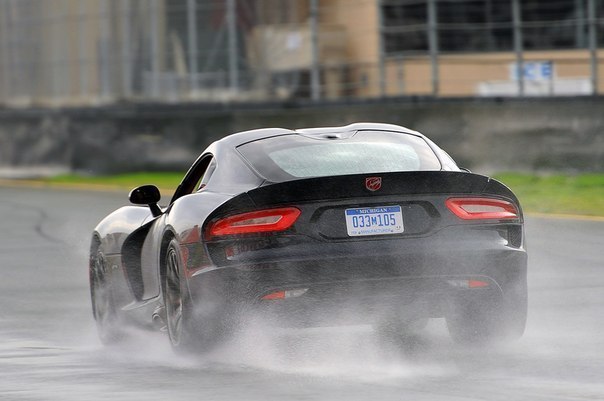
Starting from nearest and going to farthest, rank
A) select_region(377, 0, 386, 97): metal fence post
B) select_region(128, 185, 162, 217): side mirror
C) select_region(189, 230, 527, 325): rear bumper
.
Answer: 1. select_region(189, 230, 527, 325): rear bumper
2. select_region(128, 185, 162, 217): side mirror
3. select_region(377, 0, 386, 97): metal fence post

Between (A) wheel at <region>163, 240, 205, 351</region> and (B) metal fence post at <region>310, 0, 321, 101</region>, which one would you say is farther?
(B) metal fence post at <region>310, 0, 321, 101</region>

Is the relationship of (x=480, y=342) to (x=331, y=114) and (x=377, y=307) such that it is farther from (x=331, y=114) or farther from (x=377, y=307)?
(x=331, y=114)

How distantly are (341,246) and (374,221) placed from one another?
9.2 inches

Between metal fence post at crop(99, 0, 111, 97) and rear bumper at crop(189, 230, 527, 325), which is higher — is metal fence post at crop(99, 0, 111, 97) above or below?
above

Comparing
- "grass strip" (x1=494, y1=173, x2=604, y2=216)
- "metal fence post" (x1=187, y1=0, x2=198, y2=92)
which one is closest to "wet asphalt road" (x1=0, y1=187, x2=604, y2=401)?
"grass strip" (x1=494, y1=173, x2=604, y2=216)

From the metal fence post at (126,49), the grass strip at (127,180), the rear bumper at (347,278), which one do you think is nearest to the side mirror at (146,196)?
the rear bumper at (347,278)

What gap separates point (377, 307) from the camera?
8.40 m

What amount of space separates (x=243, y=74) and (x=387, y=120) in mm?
4090

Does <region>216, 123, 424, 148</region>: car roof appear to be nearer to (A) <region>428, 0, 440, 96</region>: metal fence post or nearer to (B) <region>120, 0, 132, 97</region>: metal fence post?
(A) <region>428, 0, 440, 96</region>: metal fence post

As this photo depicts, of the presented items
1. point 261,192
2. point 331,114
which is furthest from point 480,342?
point 331,114

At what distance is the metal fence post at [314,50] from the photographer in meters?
26.9

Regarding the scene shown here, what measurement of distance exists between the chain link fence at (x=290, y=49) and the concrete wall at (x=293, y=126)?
2.08ft

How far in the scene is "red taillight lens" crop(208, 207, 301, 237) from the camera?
835cm

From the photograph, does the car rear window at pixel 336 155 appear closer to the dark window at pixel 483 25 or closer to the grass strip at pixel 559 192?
the grass strip at pixel 559 192
